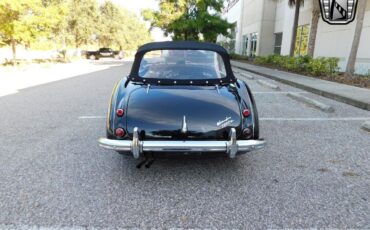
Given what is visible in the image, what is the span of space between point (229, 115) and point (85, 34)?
1193 inches

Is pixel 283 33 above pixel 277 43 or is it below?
above

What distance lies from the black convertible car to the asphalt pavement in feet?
1.42

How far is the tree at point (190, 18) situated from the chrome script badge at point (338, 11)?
14.8 meters

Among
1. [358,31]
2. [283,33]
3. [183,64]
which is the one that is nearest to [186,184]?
[183,64]

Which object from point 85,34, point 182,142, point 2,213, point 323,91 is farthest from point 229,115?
point 85,34

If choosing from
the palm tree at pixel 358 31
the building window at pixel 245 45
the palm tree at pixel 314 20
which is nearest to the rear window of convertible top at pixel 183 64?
the palm tree at pixel 358 31

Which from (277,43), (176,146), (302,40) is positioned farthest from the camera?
(277,43)

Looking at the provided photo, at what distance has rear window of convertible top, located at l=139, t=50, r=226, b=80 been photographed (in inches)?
144

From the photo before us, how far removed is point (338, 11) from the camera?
15.4m

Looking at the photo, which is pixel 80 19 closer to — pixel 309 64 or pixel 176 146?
pixel 309 64

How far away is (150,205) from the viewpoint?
2535mm

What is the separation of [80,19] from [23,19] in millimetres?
12246

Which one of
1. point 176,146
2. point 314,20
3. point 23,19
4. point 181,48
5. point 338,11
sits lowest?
point 176,146

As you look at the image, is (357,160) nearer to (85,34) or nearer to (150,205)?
(150,205)
